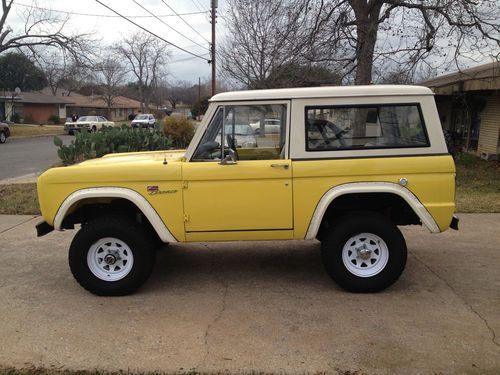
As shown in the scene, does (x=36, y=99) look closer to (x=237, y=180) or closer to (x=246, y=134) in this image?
(x=246, y=134)

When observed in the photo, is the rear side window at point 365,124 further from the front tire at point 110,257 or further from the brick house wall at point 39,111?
the brick house wall at point 39,111

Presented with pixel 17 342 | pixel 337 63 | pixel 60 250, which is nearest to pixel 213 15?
pixel 337 63

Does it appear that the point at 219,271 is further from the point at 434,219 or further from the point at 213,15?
the point at 213,15

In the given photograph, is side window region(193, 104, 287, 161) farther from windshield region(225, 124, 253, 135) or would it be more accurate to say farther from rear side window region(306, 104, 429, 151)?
rear side window region(306, 104, 429, 151)

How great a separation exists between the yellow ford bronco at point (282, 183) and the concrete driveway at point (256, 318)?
1.25 ft

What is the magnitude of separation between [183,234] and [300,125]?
150cm

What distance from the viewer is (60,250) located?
20.5 feet

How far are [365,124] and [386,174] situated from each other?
1.71 feet

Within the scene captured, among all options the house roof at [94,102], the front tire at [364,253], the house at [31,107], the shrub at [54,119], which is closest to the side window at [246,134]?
the front tire at [364,253]

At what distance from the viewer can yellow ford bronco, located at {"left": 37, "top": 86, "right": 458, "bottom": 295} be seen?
4445 mm

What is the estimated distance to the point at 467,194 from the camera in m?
9.90

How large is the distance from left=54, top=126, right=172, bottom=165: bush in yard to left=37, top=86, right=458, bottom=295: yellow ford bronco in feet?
24.6

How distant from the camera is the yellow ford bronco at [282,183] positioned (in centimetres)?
445

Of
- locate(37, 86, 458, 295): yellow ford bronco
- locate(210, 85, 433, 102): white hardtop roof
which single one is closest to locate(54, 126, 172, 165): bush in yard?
locate(37, 86, 458, 295): yellow ford bronco
